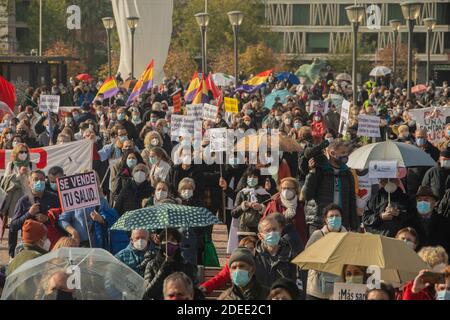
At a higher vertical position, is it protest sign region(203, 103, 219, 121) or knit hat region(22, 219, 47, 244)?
knit hat region(22, 219, 47, 244)

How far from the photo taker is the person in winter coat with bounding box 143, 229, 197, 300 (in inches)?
448

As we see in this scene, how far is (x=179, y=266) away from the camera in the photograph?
38.3ft

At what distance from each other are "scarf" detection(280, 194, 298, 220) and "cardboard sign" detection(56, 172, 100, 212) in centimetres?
182

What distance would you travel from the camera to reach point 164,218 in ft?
43.1

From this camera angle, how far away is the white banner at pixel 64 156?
2106 cm

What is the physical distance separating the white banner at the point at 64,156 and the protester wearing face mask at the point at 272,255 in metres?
8.70

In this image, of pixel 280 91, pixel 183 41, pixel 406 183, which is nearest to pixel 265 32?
pixel 183 41

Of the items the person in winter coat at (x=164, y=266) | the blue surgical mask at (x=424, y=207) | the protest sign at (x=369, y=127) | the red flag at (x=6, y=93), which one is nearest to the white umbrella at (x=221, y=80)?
the red flag at (x=6, y=93)

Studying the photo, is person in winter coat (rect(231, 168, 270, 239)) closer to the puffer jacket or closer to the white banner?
the puffer jacket

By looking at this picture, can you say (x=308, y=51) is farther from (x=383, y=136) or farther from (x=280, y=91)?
(x=383, y=136)

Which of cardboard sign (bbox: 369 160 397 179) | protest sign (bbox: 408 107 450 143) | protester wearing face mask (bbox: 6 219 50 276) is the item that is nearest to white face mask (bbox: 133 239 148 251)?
protester wearing face mask (bbox: 6 219 50 276)

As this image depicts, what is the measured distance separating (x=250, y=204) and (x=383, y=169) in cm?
139

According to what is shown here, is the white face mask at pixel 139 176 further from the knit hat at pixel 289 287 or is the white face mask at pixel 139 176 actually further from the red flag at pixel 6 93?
the red flag at pixel 6 93

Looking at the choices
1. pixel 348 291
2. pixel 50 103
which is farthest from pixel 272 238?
pixel 50 103
